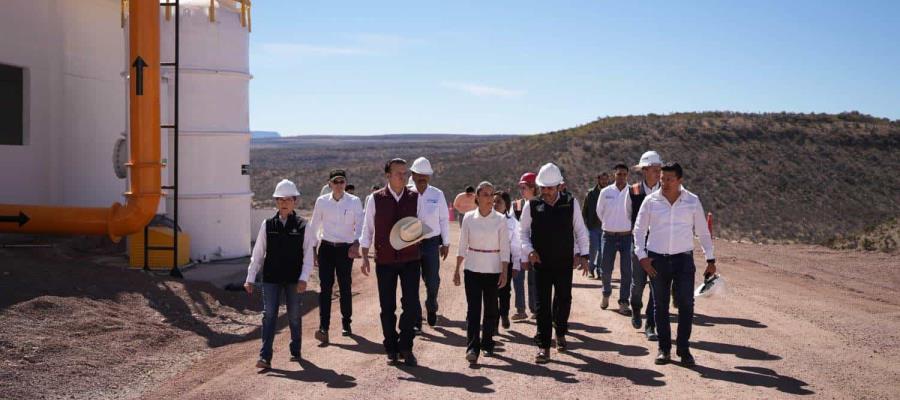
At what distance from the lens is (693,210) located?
27.4 feet

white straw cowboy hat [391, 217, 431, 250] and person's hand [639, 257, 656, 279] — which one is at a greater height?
white straw cowboy hat [391, 217, 431, 250]

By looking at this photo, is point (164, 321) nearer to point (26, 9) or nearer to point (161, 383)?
point (161, 383)

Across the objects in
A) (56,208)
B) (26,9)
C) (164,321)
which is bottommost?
(164,321)

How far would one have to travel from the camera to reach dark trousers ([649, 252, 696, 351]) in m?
8.34

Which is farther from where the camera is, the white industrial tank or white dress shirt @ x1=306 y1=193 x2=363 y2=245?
the white industrial tank

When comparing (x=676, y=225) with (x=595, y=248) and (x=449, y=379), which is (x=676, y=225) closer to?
(x=449, y=379)

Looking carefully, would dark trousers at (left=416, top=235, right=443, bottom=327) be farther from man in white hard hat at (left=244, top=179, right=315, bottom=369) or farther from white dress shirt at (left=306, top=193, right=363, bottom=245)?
man in white hard hat at (left=244, top=179, right=315, bottom=369)

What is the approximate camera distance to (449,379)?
7.91 m

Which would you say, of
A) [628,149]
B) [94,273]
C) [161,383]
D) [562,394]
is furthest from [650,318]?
[628,149]

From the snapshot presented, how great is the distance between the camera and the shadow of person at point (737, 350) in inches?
345

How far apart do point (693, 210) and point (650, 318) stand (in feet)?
6.25

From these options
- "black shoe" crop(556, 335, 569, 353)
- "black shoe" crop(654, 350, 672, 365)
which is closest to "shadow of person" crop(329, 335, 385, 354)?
"black shoe" crop(556, 335, 569, 353)

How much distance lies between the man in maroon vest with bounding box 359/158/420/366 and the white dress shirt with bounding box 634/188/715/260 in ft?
7.21

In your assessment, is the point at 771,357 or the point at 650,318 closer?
the point at 771,357
